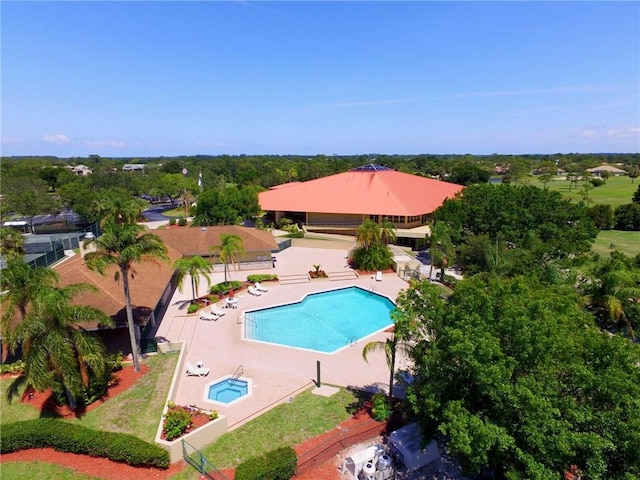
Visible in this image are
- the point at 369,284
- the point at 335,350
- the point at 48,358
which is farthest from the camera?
the point at 369,284

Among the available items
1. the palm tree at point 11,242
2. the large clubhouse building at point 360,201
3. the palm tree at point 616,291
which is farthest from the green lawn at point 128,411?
the large clubhouse building at point 360,201

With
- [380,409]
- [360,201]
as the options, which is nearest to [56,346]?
[380,409]

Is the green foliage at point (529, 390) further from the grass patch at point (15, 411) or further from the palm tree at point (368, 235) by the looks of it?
the palm tree at point (368, 235)

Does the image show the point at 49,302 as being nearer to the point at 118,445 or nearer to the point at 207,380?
the point at 118,445

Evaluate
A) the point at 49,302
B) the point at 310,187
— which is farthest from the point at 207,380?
the point at 310,187

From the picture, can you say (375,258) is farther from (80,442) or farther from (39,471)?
(39,471)

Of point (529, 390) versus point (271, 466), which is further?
point (271, 466)
